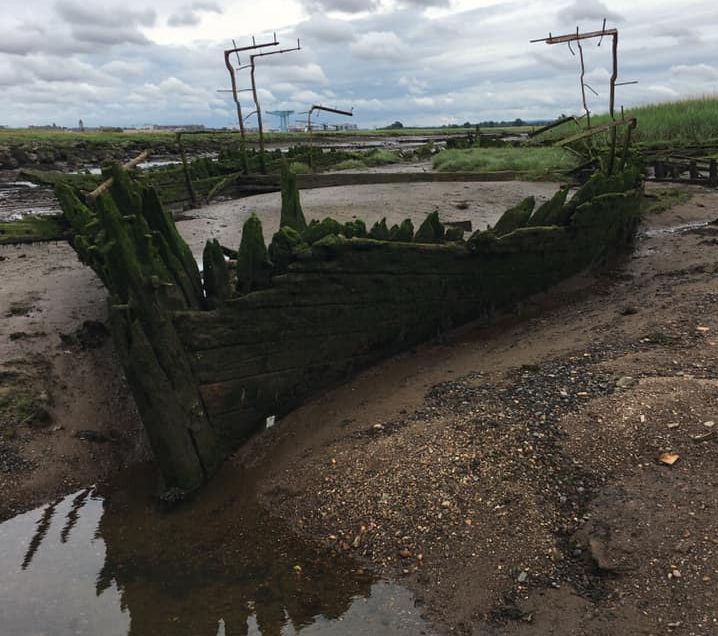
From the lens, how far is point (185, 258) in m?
6.02

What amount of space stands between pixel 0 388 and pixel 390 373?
4.27 meters

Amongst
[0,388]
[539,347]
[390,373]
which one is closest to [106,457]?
[0,388]

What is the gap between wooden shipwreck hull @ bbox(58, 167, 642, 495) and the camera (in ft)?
15.9

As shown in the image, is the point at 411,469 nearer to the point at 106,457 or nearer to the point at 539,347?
the point at 539,347

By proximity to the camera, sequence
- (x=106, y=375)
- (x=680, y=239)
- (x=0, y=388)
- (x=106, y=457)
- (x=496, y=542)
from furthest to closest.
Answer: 1. (x=680, y=239)
2. (x=106, y=375)
3. (x=0, y=388)
4. (x=106, y=457)
5. (x=496, y=542)

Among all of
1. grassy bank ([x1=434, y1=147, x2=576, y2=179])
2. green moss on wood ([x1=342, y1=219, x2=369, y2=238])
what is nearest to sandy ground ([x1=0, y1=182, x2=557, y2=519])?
green moss on wood ([x1=342, y1=219, x2=369, y2=238])

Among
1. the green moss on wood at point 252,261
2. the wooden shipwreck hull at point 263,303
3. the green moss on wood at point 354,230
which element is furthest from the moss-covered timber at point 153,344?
the green moss on wood at point 354,230

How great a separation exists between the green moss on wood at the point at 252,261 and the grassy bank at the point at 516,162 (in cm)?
1591

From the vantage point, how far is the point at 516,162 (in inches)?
862

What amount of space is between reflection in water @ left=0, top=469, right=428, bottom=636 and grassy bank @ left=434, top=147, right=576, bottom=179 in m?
17.6

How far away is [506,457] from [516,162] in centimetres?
1918

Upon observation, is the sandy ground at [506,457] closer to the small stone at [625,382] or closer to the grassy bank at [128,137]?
the small stone at [625,382]

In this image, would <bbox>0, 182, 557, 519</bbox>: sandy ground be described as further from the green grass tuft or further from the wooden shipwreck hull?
the green grass tuft

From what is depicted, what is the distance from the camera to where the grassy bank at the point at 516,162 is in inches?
811
